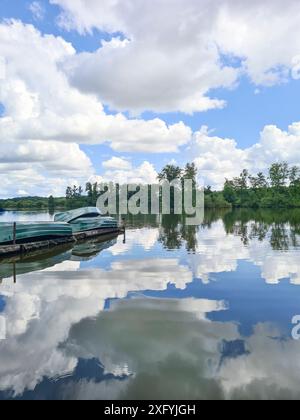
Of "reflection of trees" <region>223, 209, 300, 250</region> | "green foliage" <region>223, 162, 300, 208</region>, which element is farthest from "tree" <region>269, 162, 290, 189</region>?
"reflection of trees" <region>223, 209, 300, 250</region>

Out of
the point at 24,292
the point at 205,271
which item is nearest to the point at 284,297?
the point at 205,271

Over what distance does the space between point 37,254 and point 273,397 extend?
21.6m

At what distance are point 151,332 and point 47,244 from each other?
20676 millimetres

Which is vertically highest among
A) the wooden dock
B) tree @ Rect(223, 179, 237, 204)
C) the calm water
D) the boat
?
tree @ Rect(223, 179, 237, 204)

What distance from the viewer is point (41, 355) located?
8211 mm

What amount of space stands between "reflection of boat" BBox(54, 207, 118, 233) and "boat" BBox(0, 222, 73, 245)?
12.9 feet

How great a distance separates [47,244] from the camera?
28312 mm

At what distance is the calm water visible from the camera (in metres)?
6.89

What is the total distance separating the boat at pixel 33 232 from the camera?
2495 cm

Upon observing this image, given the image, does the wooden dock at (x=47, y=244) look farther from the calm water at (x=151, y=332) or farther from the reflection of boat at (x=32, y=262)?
the calm water at (x=151, y=332)

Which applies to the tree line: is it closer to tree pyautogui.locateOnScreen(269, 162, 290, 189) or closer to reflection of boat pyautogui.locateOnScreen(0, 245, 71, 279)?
tree pyautogui.locateOnScreen(269, 162, 290, 189)

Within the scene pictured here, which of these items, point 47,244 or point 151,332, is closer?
point 151,332

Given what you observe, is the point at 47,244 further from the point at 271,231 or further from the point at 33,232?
the point at 271,231

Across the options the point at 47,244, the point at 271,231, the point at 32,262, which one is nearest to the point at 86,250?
the point at 47,244
